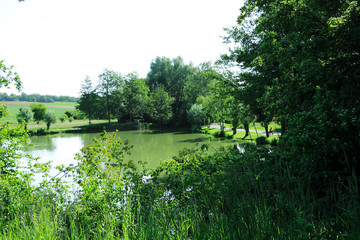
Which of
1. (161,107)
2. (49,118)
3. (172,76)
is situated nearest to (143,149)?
(161,107)

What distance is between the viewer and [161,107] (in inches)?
1935

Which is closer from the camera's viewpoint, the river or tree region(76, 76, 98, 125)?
the river

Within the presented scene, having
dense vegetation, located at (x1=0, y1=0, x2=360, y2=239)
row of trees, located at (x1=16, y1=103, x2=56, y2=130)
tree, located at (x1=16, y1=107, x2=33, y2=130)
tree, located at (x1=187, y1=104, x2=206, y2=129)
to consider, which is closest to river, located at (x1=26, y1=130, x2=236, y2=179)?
dense vegetation, located at (x1=0, y1=0, x2=360, y2=239)

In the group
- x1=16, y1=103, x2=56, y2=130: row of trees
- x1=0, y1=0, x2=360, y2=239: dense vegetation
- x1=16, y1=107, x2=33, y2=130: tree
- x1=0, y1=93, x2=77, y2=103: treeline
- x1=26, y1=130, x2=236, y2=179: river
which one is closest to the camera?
x1=0, y1=0, x2=360, y2=239: dense vegetation

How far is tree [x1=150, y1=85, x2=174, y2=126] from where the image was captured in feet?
160

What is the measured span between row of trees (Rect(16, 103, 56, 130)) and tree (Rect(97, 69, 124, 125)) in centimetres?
1101

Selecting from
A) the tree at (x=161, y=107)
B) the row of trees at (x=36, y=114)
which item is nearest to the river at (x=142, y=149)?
the row of trees at (x=36, y=114)

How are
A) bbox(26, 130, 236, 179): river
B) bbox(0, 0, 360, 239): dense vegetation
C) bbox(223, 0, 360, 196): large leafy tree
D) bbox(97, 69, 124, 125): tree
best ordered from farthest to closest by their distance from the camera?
bbox(97, 69, 124, 125): tree, bbox(26, 130, 236, 179): river, bbox(223, 0, 360, 196): large leafy tree, bbox(0, 0, 360, 239): dense vegetation

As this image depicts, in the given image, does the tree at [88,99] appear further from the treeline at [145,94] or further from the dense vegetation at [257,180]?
the dense vegetation at [257,180]

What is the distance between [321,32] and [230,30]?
43.6 feet

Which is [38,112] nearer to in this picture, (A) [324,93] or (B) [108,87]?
(B) [108,87]

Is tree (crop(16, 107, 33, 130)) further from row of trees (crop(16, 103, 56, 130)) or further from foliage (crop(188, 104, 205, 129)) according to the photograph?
foliage (crop(188, 104, 205, 129))

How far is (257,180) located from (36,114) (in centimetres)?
5525

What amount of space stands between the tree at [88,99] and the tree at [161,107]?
45.4 ft
